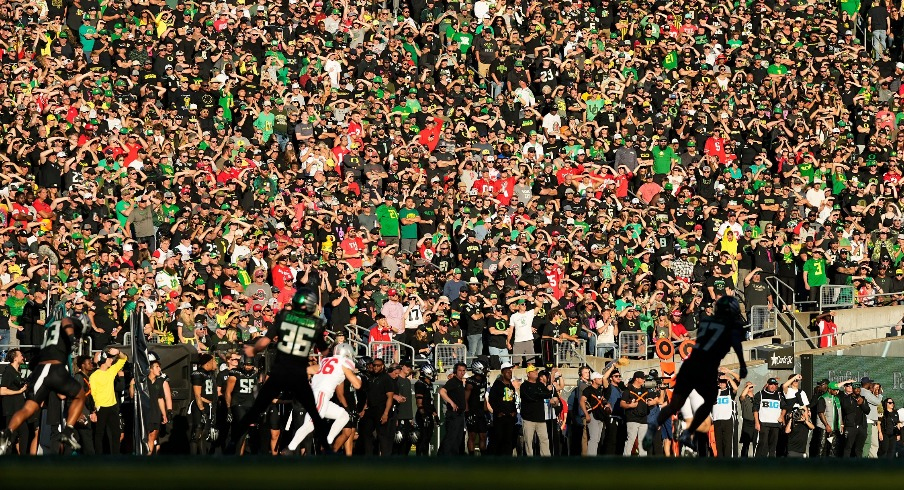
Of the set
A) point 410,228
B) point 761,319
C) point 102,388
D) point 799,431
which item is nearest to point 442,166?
point 410,228

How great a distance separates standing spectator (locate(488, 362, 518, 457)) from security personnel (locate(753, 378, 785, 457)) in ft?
11.5

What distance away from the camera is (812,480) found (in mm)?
7871

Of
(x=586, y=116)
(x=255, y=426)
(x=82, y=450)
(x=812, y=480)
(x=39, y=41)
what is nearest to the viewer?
(x=812, y=480)

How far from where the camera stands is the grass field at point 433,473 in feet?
25.5

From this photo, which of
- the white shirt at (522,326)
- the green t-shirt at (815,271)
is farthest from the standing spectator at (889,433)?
the white shirt at (522,326)

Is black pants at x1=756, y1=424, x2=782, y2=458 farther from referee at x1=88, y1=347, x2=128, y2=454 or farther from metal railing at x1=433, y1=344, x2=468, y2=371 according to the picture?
referee at x1=88, y1=347, x2=128, y2=454

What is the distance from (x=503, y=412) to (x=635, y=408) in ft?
5.15

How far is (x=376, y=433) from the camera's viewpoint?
1986 cm

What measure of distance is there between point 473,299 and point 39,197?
5.75 m

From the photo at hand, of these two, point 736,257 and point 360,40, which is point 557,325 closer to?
point 736,257

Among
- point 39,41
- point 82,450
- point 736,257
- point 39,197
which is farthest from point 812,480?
point 39,41

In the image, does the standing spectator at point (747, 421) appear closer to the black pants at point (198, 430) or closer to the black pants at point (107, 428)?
the black pants at point (198, 430)

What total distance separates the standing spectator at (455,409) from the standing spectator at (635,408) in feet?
6.30

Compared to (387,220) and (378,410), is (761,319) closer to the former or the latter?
(387,220)
